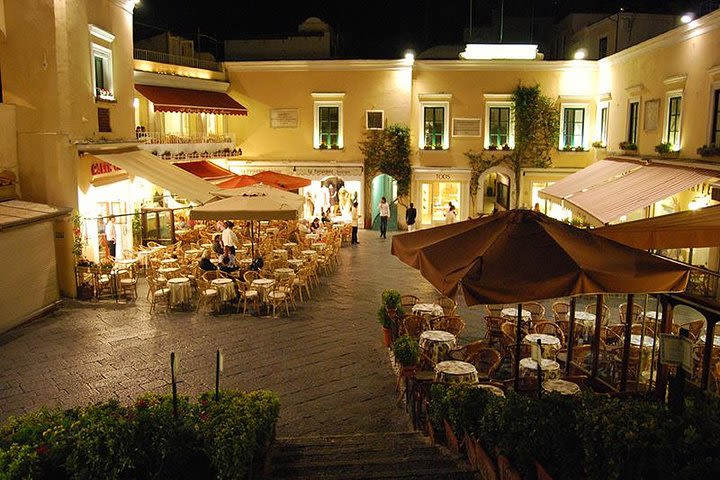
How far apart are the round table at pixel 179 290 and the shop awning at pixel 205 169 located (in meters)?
9.83

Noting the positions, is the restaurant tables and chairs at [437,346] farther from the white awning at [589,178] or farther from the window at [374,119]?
the window at [374,119]

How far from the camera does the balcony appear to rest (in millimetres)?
23172

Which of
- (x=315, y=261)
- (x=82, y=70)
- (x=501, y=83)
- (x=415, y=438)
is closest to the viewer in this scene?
(x=415, y=438)

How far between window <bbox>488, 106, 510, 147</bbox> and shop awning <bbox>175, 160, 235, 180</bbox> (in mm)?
11297

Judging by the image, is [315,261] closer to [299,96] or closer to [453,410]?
[453,410]

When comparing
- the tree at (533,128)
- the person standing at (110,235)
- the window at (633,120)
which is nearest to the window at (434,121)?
the tree at (533,128)

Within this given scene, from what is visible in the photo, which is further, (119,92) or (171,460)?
(119,92)

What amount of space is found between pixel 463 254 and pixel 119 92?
14.7 meters

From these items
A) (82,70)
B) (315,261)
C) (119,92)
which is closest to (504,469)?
(315,261)

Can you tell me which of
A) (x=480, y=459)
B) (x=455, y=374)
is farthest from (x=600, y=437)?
(x=455, y=374)

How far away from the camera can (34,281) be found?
1440cm

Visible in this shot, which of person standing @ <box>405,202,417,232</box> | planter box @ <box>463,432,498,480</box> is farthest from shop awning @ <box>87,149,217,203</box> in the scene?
planter box @ <box>463,432,498,480</box>

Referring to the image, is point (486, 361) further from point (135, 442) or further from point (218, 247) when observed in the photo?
point (218, 247)

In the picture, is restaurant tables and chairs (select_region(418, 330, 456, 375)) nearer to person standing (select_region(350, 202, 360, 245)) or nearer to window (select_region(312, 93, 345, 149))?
person standing (select_region(350, 202, 360, 245))
